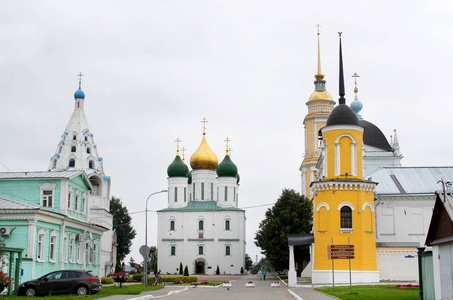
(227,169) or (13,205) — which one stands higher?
Answer: (227,169)

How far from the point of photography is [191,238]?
8419cm

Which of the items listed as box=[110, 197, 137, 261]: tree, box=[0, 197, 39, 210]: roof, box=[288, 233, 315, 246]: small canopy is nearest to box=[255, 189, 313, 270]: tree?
box=[288, 233, 315, 246]: small canopy

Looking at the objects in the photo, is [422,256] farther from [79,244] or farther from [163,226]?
[163,226]

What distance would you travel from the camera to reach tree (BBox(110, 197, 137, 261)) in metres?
96.6

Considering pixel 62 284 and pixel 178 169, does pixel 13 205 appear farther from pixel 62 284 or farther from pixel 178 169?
pixel 178 169

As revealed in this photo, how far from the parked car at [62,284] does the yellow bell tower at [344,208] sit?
17.8 metres

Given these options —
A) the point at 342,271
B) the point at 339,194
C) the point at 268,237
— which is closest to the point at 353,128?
the point at 339,194

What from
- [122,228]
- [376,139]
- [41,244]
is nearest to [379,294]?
[41,244]

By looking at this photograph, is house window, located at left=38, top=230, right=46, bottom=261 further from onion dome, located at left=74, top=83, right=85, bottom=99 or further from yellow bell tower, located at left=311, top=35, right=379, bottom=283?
onion dome, located at left=74, top=83, right=85, bottom=99

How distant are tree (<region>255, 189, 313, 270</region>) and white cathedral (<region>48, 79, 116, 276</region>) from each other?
52.2 feet

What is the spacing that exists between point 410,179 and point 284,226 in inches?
520

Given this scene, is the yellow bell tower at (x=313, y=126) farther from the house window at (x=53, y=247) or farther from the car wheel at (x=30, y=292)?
the car wheel at (x=30, y=292)

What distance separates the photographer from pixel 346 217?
39562mm

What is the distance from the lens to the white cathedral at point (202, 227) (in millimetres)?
83250
